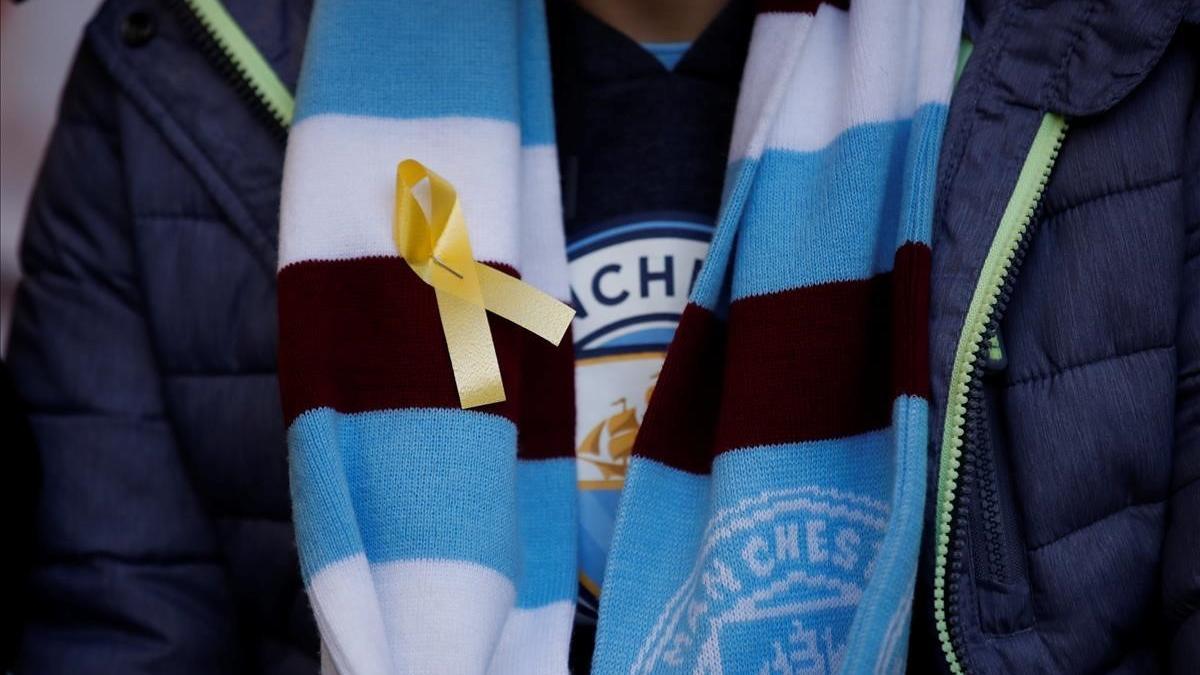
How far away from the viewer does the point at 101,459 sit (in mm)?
968

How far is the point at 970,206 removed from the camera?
2.52 feet

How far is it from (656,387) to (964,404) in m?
0.20

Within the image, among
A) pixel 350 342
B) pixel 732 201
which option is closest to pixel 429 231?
pixel 350 342

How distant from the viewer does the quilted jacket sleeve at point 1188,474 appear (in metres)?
0.72

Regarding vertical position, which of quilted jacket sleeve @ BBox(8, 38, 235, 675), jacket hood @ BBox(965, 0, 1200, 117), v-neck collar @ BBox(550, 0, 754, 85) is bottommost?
quilted jacket sleeve @ BBox(8, 38, 235, 675)

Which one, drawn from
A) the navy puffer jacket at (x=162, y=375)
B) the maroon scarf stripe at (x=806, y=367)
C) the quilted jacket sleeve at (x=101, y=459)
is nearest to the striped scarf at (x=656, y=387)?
the maroon scarf stripe at (x=806, y=367)

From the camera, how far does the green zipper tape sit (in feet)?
2.98

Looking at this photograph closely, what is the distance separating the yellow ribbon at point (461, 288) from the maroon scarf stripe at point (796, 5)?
272mm

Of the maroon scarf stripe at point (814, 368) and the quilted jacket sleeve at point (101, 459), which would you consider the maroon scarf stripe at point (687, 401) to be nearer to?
the maroon scarf stripe at point (814, 368)

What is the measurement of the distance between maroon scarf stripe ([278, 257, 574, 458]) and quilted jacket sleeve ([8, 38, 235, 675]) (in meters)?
0.25

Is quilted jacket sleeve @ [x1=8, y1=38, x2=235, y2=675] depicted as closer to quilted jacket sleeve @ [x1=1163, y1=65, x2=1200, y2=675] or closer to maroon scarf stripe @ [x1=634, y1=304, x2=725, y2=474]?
maroon scarf stripe @ [x1=634, y1=304, x2=725, y2=474]

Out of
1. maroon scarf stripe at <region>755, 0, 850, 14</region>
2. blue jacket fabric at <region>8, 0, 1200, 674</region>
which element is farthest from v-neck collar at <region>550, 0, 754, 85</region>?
blue jacket fabric at <region>8, 0, 1200, 674</region>

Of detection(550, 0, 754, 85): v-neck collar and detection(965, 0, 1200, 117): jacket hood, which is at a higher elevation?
detection(550, 0, 754, 85): v-neck collar

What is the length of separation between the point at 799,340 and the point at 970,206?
0.13m
